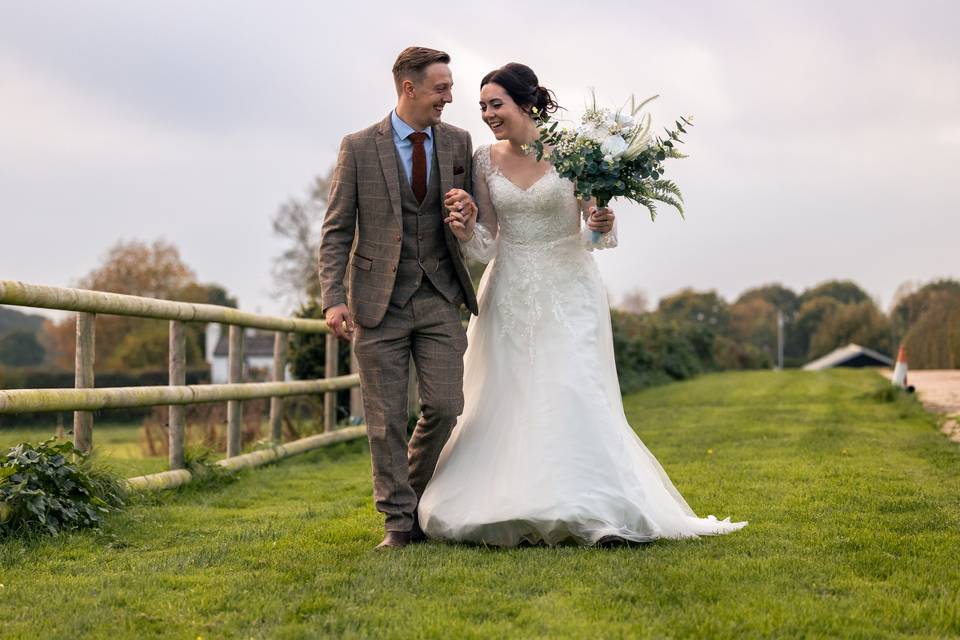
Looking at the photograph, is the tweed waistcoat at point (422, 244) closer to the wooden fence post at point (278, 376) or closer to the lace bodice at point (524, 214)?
the lace bodice at point (524, 214)

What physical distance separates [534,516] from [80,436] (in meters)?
2.95

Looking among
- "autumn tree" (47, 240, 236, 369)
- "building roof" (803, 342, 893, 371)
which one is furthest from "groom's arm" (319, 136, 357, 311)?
"building roof" (803, 342, 893, 371)

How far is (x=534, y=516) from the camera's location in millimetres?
4449

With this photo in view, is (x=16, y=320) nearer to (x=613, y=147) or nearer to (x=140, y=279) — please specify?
(x=140, y=279)

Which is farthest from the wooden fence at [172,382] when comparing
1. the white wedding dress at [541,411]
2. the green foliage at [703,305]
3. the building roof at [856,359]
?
the green foliage at [703,305]

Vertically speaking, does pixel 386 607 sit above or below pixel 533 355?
below

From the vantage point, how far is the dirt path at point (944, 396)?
10268 millimetres

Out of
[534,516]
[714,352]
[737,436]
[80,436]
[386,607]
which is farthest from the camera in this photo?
[714,352]

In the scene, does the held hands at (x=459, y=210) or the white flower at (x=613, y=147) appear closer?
the white flower at (x=613, y=147)

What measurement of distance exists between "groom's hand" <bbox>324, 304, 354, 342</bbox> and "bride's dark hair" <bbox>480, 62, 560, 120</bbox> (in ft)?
4.21

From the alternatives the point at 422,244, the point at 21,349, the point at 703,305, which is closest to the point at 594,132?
the point at 422,244

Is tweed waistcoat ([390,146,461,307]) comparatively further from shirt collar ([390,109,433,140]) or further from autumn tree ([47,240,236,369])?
autumn tree ([47,240,236,369])

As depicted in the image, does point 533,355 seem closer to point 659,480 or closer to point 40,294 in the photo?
point 659,480

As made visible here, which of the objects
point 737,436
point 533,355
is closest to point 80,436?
point 533,355
